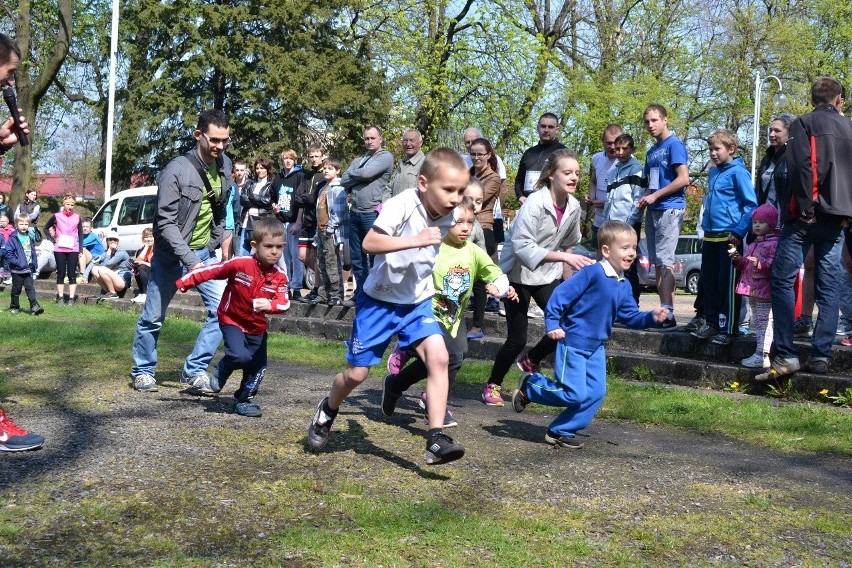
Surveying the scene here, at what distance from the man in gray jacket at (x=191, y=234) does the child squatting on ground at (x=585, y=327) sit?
2.79m

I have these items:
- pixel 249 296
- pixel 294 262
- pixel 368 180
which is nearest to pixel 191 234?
pixel 249 296

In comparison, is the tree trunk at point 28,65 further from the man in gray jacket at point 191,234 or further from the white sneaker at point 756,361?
the white sneaker at point 756,361

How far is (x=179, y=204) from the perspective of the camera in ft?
25.8

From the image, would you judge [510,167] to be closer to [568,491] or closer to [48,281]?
[48,281]

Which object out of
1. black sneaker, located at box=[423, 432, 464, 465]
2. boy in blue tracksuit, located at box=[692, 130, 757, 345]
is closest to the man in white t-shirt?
boy in blue tracksuit, located at box=[692, 130, 757, 345]

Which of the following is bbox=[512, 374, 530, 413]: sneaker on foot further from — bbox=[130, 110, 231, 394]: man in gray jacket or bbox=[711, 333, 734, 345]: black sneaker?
bbox=[711, 333, 734, 345]: black sneaker

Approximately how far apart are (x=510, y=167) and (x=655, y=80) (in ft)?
21.0

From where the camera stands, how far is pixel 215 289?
8102 millimetres

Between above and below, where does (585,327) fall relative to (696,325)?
above

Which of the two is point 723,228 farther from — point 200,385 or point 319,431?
point 319,431

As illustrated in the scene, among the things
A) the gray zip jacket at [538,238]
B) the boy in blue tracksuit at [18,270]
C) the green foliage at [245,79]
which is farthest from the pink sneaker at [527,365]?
the green foliage at [245,79]

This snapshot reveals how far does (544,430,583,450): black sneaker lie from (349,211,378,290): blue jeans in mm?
6180

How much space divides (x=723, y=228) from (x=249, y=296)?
15.2 ft

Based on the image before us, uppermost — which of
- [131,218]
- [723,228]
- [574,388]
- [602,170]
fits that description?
[602,170]
